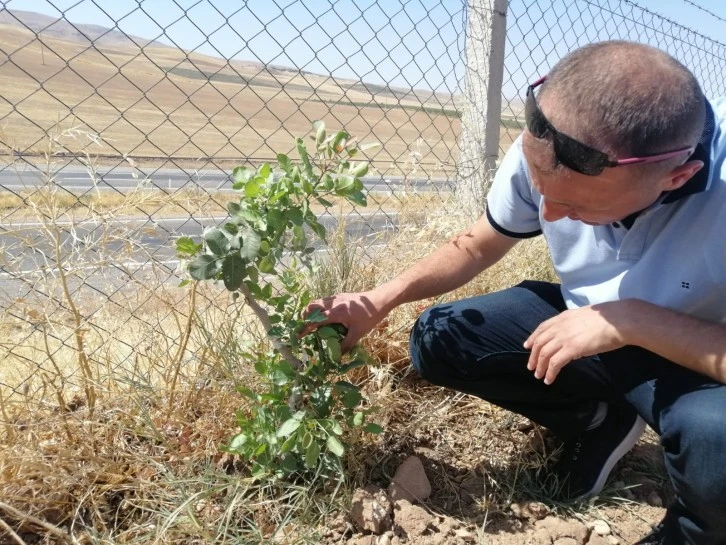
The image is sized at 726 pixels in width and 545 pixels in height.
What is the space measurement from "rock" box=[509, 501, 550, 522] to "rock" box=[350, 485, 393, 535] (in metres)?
0.39

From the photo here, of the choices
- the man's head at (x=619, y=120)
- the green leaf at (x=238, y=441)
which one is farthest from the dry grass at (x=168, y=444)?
the man's head at (x=619, y=120)

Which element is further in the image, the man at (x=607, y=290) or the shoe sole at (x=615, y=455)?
the shoe sole at (x=615, y=455)

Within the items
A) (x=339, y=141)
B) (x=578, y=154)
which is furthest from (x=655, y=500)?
(x=339, y=141)

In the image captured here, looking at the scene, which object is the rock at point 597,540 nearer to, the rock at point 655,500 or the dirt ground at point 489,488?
the dirt ground at point 489,488

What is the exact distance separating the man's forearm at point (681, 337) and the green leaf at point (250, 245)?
90cm

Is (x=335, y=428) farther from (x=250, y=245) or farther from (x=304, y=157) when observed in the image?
(x=304, y=157)

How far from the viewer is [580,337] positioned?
1563 millimetres

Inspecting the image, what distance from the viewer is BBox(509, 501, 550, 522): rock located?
186 centimetres

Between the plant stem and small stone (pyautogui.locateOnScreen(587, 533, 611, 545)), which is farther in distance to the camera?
small stone (pyautogui.locateOnScreen(587, 533, 611, 545))

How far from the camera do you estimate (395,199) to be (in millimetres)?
3049

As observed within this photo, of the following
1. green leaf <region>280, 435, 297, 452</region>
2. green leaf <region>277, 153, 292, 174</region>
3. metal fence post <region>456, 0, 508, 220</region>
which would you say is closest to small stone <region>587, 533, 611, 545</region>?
green leaf <region>280, 435, 297, 452</region>

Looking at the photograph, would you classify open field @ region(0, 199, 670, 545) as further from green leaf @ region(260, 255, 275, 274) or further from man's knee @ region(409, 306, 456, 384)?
green leaf @ region(260, 255, 275, 274)

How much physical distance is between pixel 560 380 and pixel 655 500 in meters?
0.52

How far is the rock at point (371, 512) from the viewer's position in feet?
5.57
